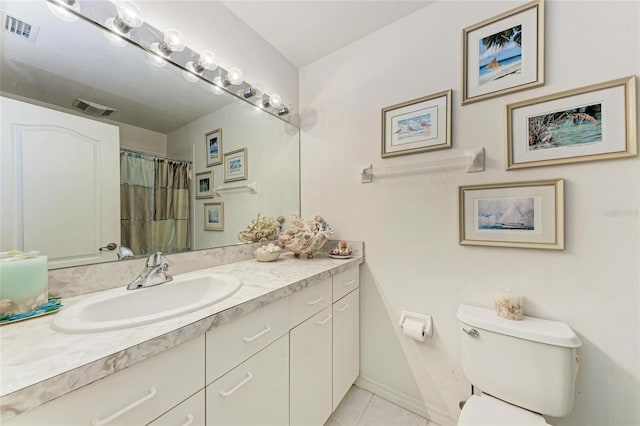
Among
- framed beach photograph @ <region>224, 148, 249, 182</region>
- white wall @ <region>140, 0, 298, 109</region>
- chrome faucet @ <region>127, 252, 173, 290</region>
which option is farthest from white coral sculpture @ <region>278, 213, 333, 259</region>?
white wall @ <region>140, 0, 298, 109</region>

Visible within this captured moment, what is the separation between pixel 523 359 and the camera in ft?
3.14

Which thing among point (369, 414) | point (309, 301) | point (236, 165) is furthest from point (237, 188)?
point (369, 414)

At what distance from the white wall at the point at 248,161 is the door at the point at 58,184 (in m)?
0.29

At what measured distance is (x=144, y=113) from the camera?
106 cm

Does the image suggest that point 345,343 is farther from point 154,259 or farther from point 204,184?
point 204,184

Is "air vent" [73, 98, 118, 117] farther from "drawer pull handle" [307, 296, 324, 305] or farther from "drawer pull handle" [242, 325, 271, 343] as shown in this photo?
"drawer pull handle" [307, 296, 324, 305]

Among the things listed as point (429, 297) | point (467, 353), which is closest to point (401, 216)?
point (429, 297)

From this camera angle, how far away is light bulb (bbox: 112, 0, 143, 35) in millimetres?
922

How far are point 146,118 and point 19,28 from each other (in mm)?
400

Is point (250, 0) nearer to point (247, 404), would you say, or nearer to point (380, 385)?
point (247, 404)

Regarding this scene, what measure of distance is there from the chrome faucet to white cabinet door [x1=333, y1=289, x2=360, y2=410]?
854mm

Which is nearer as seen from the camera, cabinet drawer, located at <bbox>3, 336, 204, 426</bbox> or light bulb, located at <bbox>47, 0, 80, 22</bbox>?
cabinet drawer, located at <bbox>3, 336, 204, 426</bbox>

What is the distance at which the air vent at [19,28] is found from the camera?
747mm

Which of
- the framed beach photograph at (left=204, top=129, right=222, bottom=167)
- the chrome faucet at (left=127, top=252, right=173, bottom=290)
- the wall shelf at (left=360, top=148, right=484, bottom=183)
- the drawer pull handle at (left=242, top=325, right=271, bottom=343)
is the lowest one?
the drawer pull handle at (left=242, top=325, right=271, bottom=343)
